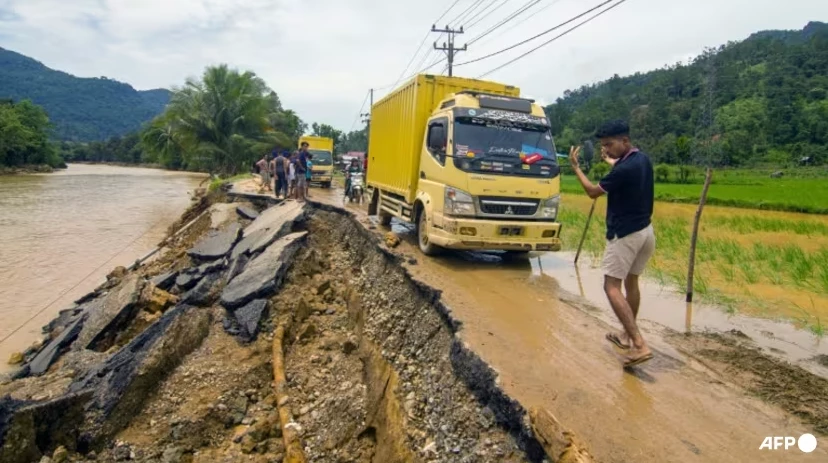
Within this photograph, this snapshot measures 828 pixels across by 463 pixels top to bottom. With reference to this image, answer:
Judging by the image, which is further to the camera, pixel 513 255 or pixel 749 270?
pixel 513 255

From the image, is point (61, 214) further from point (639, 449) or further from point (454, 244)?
point (639, 449)

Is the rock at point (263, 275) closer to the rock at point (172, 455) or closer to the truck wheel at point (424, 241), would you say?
the truck wheel at point (424, 241)

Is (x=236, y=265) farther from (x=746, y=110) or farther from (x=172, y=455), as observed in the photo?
(x=746, y=110)

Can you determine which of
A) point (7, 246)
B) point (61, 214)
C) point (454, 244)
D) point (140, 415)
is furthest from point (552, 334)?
point (61, 214)

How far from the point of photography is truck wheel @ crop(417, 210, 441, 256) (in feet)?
26.5

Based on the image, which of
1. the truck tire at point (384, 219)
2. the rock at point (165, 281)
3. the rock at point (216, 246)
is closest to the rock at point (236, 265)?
the rock at point (165, 281)

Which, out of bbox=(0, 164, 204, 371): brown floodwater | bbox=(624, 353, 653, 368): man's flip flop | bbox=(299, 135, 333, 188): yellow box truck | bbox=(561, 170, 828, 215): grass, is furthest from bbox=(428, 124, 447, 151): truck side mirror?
bbox=(299, 135, 333, 188): yellow box truck

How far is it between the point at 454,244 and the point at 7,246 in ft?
53.8

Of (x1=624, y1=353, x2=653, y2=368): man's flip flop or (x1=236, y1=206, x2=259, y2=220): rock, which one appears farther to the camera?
(x1=236, y1=206, x2=259, y2=220): rock

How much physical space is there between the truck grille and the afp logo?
177 inches

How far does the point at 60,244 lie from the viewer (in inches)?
671

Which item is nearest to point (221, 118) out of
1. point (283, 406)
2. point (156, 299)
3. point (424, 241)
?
point (156, 299)

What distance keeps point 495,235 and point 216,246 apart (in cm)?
729

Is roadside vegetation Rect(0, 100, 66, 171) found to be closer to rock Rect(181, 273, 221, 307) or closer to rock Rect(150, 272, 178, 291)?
rock Rect(150, 272, 178, 291)
